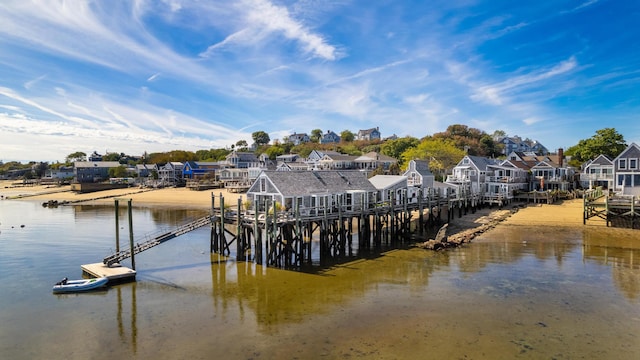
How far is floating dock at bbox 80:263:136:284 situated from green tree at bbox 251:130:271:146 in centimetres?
13341

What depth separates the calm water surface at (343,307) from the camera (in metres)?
15.6

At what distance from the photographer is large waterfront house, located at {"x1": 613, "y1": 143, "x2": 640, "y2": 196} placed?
4503cm

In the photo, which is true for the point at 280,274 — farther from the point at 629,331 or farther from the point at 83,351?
the point at 629,331

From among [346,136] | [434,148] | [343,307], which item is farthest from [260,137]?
[343,307]

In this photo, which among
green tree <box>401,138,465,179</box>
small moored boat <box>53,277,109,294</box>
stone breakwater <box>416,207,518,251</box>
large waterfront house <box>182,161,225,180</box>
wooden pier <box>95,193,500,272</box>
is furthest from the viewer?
large waterfront house <box>182,161,225,180</box>

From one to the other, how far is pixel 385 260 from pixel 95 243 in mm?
27377

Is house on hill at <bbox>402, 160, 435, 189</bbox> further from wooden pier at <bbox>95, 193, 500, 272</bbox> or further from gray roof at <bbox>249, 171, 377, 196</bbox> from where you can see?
gray roof at <bbox>249, 171, 377, 196</bbox>

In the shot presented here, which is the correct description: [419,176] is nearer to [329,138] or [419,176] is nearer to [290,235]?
[290,235]

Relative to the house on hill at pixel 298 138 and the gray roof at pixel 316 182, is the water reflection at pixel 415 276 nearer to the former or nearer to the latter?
the gray roof at pixel 316 182

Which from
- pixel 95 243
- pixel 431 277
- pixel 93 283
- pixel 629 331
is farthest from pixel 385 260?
pixel 95 243

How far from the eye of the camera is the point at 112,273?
2419 centimetres

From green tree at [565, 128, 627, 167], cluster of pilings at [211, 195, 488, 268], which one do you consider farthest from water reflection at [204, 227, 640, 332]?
green tree at [565, 128, 627, 167]

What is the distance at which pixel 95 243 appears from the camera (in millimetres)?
36031

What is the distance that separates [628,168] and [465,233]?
24743 mm
